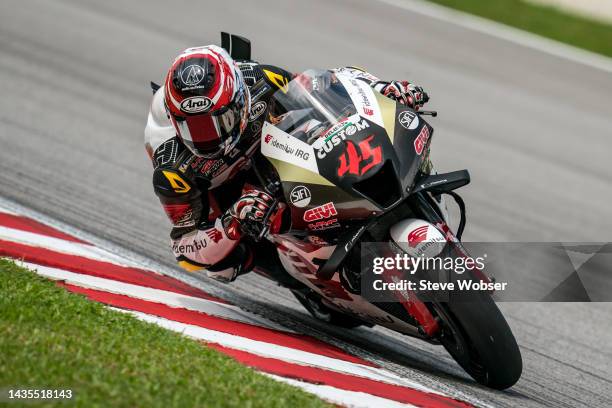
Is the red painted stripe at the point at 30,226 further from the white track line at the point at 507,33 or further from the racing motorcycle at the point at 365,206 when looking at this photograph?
the white track line at the point at 507,33

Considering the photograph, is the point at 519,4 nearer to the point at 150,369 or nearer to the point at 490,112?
the point at 490,112

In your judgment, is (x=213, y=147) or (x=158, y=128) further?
(x=158, y=128)

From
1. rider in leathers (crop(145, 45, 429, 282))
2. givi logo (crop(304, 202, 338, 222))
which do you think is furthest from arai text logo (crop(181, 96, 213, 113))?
givi logo (crop(304, 202, 338, 222))

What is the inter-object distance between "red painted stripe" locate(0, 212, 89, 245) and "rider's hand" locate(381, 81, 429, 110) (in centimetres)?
265

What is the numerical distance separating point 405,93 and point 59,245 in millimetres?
2630

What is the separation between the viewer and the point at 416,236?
4953 millimetres

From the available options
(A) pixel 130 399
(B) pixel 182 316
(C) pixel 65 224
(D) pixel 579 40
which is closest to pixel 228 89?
(B) pixel 182 316

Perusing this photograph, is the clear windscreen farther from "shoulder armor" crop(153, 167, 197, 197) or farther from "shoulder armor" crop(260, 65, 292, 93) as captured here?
"shoulder armor" crop(153, 167, 197, 197)

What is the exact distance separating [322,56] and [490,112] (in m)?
2.60

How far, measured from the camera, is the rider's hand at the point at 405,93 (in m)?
5.90

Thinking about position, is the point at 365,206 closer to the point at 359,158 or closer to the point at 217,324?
the point at 359,158

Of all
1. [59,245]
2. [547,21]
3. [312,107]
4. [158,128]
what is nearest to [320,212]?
[312,107]

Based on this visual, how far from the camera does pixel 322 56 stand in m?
13.6

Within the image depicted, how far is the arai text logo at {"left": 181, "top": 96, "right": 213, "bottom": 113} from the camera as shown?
5.34 m
